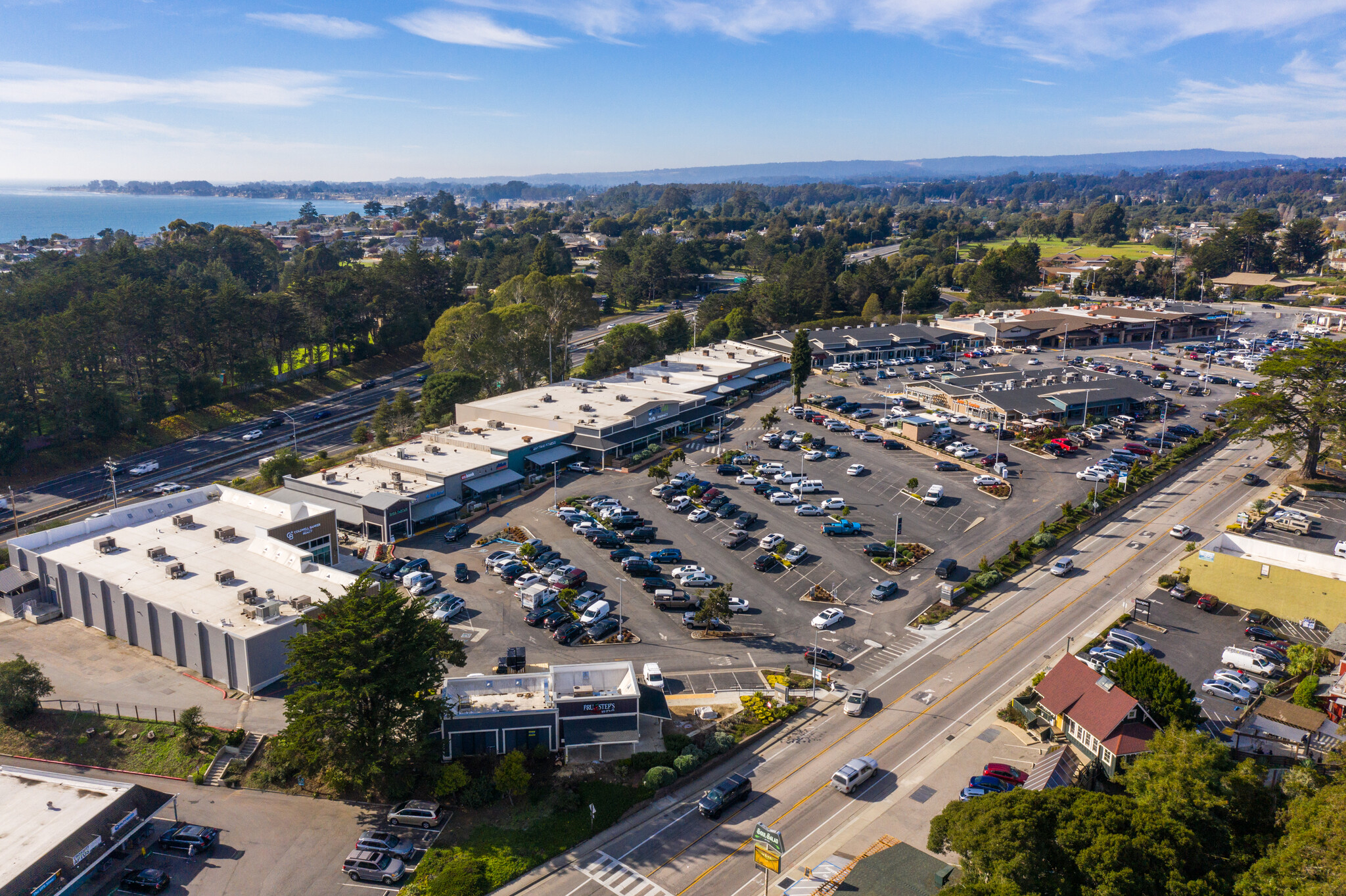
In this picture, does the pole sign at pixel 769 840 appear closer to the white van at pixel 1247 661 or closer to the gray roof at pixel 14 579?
the white van at pixel 1247 661

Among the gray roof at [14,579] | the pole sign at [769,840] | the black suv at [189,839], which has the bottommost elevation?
the black suv at [189,839]

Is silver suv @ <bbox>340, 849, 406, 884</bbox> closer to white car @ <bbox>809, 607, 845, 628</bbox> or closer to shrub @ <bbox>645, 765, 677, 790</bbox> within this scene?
shrub @ <bbox>645, 765, 677, 790</bbox>

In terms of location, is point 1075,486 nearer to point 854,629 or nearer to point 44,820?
point 854,629

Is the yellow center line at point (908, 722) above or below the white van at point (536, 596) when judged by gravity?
below

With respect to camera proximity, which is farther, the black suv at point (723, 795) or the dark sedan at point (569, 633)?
the dark sedan at point (569, 633)

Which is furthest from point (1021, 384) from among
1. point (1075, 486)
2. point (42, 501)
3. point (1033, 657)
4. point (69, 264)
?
point (69, 264)

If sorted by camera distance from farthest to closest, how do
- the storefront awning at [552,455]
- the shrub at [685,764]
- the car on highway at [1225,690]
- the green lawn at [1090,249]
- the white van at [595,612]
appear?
the green lawn at [1090,249] < the storefront awning at [552,455] < the white van at [595,612] < the car on highway at [1225,690] < the shrub at [685,764]

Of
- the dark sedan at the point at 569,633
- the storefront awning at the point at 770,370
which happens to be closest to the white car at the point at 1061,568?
the dark sedan at the point at 569,633
